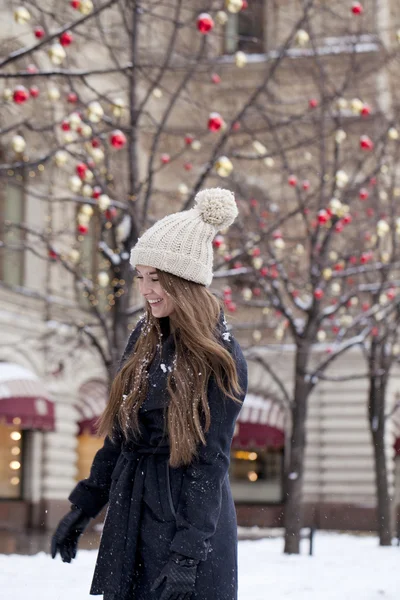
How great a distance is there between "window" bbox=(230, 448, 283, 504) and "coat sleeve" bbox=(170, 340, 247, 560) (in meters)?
21.3

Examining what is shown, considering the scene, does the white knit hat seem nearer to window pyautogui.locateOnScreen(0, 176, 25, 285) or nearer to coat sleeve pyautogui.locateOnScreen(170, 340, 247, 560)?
coat sleeve pyautogui.locateOnScreen(170, 340, 247, 560)

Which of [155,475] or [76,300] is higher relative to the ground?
[76,300]

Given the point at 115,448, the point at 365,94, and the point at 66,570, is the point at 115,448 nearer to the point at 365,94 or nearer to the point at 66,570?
the point at 66,570

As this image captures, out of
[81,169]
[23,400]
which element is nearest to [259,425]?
→ [23,400]

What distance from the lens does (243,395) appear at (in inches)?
146

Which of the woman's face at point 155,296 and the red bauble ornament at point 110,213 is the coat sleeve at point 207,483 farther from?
the red bauble ornament at point 110,213

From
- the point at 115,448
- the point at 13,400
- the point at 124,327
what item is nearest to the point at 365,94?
the point at 13,400

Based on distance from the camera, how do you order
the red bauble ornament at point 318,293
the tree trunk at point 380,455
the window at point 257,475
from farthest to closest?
1. the window at point 257,475
2. the tree trunk at point 380,455
3. the red bauble ornament at point 318,293

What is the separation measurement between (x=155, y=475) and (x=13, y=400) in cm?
Answer: 1640

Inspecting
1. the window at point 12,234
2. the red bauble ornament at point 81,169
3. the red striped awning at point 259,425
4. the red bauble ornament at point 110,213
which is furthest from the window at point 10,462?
the red bauble ornament at point 81,169

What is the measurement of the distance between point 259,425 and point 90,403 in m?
3.81

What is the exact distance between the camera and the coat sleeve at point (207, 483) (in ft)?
11.3

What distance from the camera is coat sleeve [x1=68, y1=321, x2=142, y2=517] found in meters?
3.88

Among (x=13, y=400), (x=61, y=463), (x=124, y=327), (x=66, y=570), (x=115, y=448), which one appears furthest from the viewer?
(x=61, y=463)
